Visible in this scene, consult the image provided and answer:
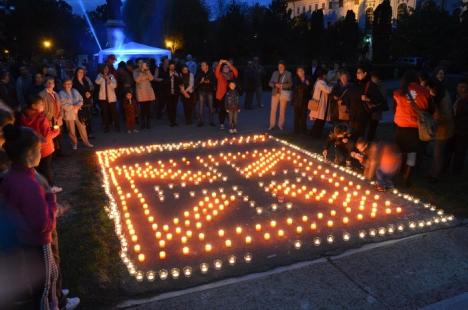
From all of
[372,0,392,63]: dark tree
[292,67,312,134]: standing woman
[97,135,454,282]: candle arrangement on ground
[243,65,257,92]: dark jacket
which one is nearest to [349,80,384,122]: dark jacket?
[97,135,454,282]: candle arrangement on ground

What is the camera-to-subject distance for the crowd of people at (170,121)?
309cm

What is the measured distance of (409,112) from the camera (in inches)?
255

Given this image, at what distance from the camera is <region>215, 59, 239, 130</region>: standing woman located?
11.3 meters

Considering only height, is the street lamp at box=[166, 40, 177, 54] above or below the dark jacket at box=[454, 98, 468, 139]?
above

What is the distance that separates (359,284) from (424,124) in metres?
3.36

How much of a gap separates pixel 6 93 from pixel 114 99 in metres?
2.63

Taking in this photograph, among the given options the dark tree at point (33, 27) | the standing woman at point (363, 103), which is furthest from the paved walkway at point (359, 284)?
the dark tree at point (33, 27)

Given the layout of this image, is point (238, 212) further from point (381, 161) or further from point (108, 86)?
point (108, 86)

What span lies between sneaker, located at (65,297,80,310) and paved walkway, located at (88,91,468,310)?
1.42 feet

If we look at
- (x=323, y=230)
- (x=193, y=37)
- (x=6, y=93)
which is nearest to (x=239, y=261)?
(x=323, y=230)

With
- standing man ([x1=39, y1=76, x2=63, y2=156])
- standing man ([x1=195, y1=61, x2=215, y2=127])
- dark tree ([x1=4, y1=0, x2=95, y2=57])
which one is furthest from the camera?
dark tree ([x1=4, y1=0, x2=95, y2=57])

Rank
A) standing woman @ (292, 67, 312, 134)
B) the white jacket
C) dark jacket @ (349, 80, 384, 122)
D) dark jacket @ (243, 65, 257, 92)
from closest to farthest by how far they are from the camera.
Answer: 1. dark jacket @ (349, 80, 384, 122)
2. standing woman @ (292, 67, 312, 134)
3. the white jacket
4. dark jacket @ (243, 65, 257, 92)

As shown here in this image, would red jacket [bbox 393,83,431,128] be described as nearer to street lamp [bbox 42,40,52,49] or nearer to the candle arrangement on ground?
the candle arrangement on ground

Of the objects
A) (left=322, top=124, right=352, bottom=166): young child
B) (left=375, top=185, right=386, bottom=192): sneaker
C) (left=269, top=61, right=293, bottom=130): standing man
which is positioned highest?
(left=269, top=61, right=293, bottom=130): standing man
